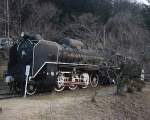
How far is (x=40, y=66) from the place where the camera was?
1828 cm

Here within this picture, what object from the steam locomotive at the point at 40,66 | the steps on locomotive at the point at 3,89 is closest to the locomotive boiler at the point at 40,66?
the steam locomotive at the point at 40,66

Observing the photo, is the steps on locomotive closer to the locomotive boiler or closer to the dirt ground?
the locomotive boiler

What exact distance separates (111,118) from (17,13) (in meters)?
27.4

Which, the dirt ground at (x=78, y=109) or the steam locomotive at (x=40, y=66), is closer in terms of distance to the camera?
the dirt ground at (x=78, y=109)

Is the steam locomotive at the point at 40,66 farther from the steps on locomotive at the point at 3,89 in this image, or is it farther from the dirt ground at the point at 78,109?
the dirt ground at the point at 78,109

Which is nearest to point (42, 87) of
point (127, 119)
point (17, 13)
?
point (127, 119)

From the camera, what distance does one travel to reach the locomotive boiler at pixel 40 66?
18.1 meters

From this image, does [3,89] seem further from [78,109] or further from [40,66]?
[78,109]

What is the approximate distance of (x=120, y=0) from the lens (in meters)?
57.1

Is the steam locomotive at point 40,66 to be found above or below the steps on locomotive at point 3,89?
above

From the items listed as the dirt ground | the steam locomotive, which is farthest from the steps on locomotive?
the dirt ground

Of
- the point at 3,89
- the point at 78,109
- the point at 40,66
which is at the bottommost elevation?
the point at 78,109

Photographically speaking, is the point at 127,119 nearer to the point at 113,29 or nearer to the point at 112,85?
the point at 112,85

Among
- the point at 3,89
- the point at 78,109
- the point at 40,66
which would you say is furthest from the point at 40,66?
the point at 78,109
